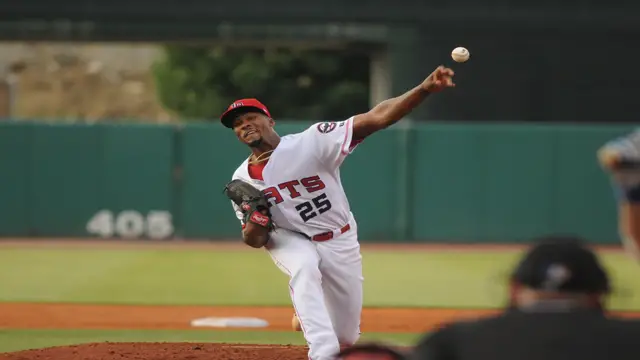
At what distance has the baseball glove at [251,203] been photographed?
5734mm

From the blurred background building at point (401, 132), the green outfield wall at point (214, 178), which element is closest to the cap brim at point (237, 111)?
the blurred background building at point (401, 132)

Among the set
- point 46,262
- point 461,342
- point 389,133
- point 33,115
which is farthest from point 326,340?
point 33,115

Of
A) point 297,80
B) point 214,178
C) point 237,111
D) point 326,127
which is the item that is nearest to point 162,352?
point 237,111

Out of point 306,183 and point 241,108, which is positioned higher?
point 241,108

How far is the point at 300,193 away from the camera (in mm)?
5895

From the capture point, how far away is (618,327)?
2.47 m

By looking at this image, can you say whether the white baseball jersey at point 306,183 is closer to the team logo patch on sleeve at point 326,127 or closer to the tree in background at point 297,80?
the team logo patch on sleeve at point 326,127

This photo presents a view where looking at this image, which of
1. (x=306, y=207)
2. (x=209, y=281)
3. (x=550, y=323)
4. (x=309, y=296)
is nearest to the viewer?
(x=550, y=323)

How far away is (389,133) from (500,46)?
11.1 feet

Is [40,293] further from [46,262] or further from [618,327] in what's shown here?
[618,327]

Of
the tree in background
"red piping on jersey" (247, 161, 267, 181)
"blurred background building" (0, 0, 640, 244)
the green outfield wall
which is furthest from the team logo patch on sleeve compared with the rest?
the tree in background

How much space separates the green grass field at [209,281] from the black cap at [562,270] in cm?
560

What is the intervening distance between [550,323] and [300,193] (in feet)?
11.5

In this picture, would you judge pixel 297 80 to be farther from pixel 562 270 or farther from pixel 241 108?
pixel 562 270
